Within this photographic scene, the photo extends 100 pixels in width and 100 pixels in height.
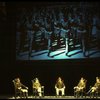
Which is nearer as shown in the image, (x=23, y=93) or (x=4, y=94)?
(x=23, y=93)

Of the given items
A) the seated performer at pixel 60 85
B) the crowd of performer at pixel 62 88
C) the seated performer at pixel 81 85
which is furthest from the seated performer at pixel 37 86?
the seated performer at pixel 81 85

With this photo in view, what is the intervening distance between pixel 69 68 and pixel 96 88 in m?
1.72

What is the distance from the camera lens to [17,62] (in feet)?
48.4

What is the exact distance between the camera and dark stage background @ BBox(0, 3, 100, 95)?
14.4 metres

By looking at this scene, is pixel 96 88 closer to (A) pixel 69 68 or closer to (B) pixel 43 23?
(A) pixel 69 68

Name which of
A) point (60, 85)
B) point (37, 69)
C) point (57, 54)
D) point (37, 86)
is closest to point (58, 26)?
point (57, 54)

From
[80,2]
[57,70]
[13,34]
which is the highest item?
[80,2]

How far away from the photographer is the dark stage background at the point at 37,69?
14.4 meters

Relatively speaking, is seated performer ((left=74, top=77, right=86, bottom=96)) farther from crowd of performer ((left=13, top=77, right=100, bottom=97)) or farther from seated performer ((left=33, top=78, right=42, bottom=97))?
→ seated performer ((left=33, top=78, right=42, bottom=97))

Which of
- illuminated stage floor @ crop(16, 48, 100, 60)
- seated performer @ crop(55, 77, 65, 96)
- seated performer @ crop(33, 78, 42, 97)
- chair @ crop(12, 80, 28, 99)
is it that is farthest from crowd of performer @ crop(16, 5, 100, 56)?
chair @ crop(12, 80, 28, 99)

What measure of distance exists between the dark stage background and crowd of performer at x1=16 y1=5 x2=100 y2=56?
40 cm

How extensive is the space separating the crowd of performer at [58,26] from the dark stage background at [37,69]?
40 cm

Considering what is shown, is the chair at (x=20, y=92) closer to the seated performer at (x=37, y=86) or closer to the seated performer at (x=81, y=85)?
the seated performer at (x=37, y=86)

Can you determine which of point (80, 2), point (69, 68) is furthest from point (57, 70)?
point (80, 2)
